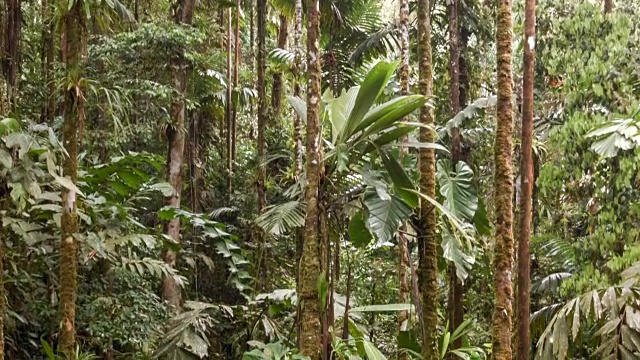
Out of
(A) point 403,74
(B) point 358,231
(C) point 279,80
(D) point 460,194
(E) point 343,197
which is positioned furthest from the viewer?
(C) point 279,80

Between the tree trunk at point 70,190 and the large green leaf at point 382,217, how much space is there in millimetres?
2353

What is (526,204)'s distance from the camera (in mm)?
6285

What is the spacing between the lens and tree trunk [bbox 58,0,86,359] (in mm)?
5195

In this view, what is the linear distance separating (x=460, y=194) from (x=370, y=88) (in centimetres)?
194

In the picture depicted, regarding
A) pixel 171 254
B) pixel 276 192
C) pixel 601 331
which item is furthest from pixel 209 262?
pixel 601 331

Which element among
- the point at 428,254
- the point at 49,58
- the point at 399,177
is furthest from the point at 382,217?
the point at 49,58

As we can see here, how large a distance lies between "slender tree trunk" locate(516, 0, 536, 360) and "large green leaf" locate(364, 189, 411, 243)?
1.69m

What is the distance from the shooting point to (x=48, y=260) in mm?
6547

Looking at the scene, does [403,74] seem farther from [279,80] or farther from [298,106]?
[279,80]

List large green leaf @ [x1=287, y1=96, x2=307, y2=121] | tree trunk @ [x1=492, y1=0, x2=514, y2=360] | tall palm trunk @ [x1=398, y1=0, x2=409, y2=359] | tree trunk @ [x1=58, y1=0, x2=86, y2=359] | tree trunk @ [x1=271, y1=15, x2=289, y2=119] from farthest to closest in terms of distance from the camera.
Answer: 1. tree trunk @ [x1=271, y1=15, x2=289, y2=119]
2. tall palm trunk @ [x1=398, y1=0, x2=409, y2=359]
3. large green leaf @ [x1=287, y1=96, x2=307, y2=121]
4. tree trunk @ [x1=492, y1=0, x2=514, y2=360]
5. tree trunk @ [x1=58, y1=0, x2=86, y2=359]

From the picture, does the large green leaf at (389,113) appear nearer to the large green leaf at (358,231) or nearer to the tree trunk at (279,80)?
the large green leaf at (358,231)

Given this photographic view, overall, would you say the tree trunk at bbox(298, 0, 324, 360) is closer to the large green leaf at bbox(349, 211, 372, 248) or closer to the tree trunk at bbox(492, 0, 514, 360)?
the large green leaf at bbox(349, 211, 372, 248)

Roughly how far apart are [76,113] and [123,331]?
233cm

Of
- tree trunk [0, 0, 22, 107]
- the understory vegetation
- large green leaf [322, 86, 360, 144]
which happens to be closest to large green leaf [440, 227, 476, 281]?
the understory vegetation
